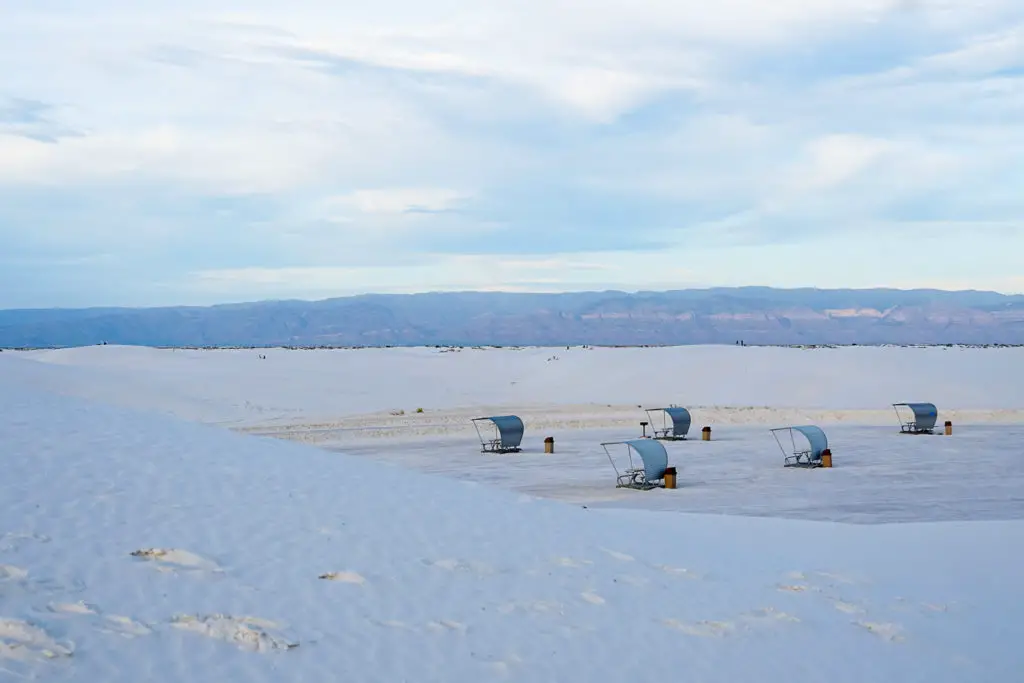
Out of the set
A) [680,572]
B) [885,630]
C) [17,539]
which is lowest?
[885,630]

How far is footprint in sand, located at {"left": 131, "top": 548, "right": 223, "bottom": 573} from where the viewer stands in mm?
8859

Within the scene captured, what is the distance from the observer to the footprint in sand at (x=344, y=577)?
929 cm

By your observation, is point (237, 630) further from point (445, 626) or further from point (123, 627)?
point (445, 626)

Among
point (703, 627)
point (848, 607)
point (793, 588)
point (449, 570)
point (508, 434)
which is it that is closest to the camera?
point (703, 627)

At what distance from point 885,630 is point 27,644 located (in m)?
7.70

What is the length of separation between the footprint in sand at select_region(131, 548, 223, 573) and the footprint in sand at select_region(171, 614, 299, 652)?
102 cm

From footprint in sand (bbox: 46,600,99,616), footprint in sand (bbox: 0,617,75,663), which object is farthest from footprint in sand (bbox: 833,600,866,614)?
footprint in sand (bbox: 0,617,75,663)

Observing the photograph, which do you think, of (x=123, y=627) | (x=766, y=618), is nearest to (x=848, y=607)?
(x=766, y=618)

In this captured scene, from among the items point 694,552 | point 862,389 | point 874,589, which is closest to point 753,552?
point 694,552

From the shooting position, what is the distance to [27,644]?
277 inches

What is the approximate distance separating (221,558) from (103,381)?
40.3 metres

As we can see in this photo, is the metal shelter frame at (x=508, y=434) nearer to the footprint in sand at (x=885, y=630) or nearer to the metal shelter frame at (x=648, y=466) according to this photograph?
the metal shelter frame at (x=648, y=466)

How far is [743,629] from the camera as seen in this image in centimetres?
962

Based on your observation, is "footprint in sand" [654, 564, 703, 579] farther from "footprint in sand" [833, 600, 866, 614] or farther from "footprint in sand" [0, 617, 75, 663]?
"footprint in sand" [0, 617, 75, 663]
